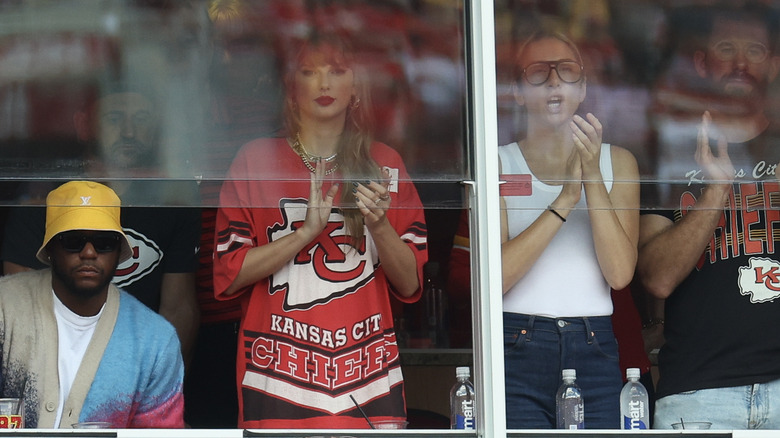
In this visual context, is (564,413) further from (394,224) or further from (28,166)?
(28,166)

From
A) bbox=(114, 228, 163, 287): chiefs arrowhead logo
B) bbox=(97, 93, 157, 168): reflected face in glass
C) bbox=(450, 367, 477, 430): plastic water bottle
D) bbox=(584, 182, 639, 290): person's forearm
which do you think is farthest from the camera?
bbox=(114, 228, 163, 287): chiefs arrowhead logo

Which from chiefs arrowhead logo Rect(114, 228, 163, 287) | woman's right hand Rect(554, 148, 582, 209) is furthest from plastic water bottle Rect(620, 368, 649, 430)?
chiefs arrowhead logo Rect(114, 228, 163, 287)

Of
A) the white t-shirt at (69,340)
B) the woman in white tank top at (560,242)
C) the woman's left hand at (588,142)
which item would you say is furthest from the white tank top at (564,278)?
the white t-shirt at (69,340)

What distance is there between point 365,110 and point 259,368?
80cm

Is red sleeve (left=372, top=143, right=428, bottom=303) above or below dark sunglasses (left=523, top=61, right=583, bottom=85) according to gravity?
below

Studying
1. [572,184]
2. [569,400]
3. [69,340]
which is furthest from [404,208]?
[69,340]

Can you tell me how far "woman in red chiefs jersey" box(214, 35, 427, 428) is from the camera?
9.98 feet

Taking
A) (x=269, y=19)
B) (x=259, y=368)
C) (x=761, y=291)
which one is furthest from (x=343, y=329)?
(x=761, y=291)

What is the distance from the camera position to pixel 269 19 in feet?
10.0

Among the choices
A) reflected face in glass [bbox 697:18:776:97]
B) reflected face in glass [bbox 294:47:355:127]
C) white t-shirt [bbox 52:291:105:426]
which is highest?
reflected face in glass [bbox 697:18:776:97]

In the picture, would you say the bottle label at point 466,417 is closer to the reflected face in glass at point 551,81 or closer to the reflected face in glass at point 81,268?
the reflected face in glass at point 551,81

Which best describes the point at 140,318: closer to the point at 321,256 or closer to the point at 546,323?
the point at 321,256

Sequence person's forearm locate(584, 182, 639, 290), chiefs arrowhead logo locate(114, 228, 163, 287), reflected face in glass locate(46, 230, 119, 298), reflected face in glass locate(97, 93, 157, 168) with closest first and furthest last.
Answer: reflected face in glass locate(97, 93, 157, 168) < person's forearm locate(584, 182, 639, 290) < reflected face in glass locate(46, 230, 119, 298) < chiefs arrowhead logo locate(114, 228, 163, 287)

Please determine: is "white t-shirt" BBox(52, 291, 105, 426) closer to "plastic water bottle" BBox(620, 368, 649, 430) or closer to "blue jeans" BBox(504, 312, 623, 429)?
"blue jeans" BBox(504, 312, 623, 429)
